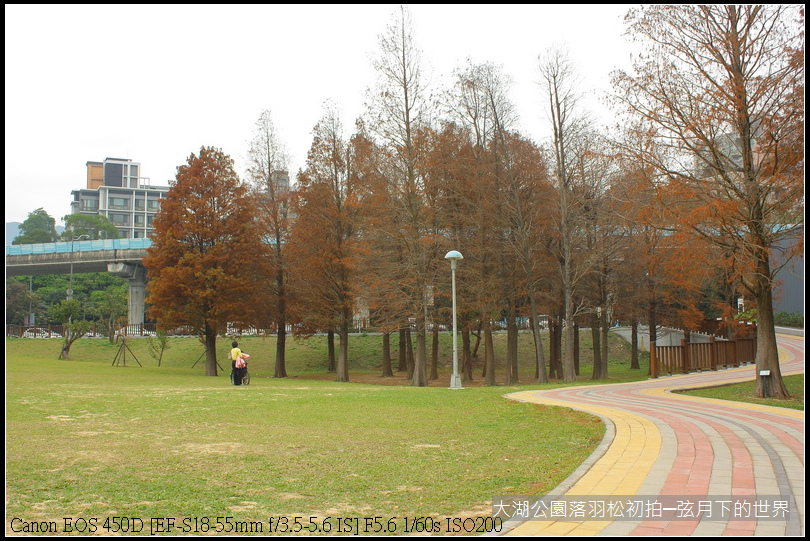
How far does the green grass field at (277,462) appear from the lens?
5113mm

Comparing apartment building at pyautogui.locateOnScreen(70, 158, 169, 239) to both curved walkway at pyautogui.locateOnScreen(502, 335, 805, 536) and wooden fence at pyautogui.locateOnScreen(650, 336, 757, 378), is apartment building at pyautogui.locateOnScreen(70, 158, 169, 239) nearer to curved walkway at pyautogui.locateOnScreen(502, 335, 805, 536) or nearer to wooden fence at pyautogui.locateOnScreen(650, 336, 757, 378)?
wooden fence at pyautogui.locateOnScreen(650, 336, 757, 378)

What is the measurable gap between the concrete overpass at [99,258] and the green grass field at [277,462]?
4696 cm

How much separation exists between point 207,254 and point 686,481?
26.8 meters

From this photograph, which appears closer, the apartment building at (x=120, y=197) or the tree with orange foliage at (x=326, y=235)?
the tree with orange foliage at (x=326, y=235)

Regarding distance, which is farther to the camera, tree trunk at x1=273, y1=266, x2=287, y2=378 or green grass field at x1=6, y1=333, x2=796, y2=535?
tree trunk at x1=273, y1=266, x2=287, y2=378

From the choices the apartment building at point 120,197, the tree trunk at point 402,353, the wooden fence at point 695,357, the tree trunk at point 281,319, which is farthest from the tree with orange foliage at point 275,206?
the apartment building at point 120,197

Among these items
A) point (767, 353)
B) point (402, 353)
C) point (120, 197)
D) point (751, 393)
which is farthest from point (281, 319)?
point (120, 197)

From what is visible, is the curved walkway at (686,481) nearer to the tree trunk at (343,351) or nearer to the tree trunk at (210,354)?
the tree trunk at (343,351)

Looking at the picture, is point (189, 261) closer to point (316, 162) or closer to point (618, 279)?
point (316, 162)

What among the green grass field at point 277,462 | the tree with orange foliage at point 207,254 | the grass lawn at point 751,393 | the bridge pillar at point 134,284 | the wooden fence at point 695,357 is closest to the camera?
the green grass field at point 277,462

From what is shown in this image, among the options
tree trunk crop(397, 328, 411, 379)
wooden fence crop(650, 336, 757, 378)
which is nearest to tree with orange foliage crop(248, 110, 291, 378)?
tree trunk crop(397, 328, 411, 379)

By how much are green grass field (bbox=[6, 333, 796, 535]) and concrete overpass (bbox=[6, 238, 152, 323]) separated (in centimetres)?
4696

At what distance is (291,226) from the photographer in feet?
113

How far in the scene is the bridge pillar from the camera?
57656 mm
